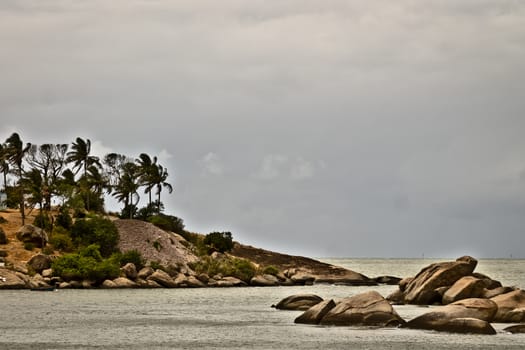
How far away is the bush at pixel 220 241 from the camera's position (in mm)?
162500

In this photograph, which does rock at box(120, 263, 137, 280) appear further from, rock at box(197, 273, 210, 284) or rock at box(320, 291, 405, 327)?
rock at box(320, 291, 405, 327)

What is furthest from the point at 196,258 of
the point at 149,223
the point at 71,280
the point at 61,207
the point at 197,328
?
the point at 197,328

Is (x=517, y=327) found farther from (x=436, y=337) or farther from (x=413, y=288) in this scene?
(x=413, y=288)

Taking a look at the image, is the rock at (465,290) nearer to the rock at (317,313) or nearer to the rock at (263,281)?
the rock at (317,313)

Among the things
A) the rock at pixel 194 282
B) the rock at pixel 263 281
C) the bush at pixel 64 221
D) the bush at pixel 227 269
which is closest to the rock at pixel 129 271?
Answer: the rock at pixel 194 282

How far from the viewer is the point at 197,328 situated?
227ft

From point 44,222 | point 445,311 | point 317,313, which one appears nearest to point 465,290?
point 445,311

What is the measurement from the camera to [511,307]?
6725 cm

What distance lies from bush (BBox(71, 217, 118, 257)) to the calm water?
116 ft

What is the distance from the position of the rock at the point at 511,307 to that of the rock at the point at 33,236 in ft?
273

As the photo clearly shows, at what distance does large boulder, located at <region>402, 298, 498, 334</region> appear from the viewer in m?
59.7

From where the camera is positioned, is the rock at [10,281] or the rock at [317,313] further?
the rock at [10,281]

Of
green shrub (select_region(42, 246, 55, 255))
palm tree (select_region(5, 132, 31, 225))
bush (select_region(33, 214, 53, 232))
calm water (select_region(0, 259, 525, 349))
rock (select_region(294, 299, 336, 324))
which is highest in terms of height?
palm tree (select_region(5, 132, 31, 225))

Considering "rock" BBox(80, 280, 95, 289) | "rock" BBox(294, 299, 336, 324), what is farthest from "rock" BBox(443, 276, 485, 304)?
"rock" BBox(80, 280, 95, 289)
